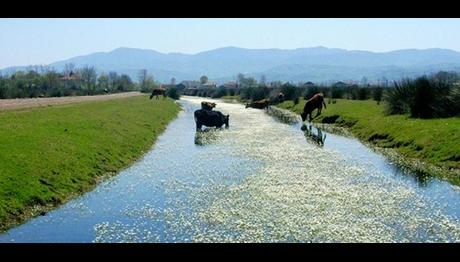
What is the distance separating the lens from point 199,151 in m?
37.2

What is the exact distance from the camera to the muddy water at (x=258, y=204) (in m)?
16.6

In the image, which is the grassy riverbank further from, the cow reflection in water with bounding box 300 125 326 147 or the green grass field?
the green grass field

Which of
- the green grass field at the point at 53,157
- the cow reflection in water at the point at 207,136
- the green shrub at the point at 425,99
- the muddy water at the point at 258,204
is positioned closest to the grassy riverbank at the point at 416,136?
the green shrub at the point at 425,99

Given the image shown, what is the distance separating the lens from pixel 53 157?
25500 mm

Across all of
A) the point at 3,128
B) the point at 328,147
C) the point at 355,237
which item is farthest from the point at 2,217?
the point at 328,147

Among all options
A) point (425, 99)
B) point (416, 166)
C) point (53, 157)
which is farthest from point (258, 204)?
point (425, 99)

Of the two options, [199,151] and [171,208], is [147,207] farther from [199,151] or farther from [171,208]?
[199,151]

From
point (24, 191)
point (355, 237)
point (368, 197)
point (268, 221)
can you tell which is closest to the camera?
point (355, 237)

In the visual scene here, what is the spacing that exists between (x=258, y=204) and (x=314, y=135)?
92.6 ft

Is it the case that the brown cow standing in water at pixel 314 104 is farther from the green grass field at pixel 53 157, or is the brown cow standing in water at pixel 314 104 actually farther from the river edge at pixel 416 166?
the green grass field at pixel 53 157

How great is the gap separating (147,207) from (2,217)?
17.9 feet

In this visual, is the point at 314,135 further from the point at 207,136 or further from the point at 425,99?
the point at 425,99

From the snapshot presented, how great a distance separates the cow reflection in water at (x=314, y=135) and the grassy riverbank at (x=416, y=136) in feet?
10.9
